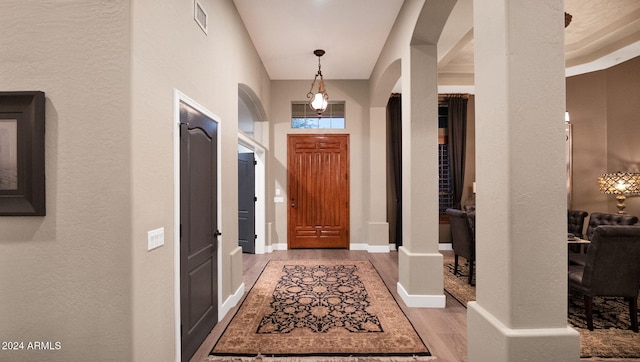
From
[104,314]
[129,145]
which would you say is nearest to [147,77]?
[129,145]

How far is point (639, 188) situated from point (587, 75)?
236 cm

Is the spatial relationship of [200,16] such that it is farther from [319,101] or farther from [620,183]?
[620,183]

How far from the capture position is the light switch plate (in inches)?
70.7

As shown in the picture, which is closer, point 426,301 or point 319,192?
point 426,301

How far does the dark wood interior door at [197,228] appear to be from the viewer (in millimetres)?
2287

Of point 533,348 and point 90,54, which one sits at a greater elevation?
point 90,54

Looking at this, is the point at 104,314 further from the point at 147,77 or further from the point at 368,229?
the point at 368,229

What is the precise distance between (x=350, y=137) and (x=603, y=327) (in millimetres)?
4795

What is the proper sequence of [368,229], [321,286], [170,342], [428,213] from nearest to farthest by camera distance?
[170,342], [428,213], [321,286], [368,229]

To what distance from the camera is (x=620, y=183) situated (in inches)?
194

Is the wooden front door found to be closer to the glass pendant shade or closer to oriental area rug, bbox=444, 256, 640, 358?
the glass pendant shade

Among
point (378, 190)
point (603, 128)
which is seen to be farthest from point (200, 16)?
point (603, 128)

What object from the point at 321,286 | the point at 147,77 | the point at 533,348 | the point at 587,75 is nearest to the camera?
the point at 533,348

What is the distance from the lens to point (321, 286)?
3980mm
